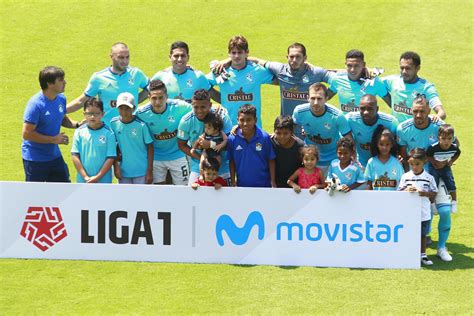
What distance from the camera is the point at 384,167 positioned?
13445 millimetres

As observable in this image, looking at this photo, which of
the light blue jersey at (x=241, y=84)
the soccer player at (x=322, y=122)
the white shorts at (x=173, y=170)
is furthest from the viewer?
the light blue jersey at (x=241, y=84)

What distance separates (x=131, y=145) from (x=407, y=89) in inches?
137

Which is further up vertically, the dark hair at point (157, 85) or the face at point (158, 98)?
the dark hair at point (157, 85)

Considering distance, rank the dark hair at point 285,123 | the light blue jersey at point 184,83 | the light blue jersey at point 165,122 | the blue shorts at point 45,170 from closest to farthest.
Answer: the dark hair at point 285,123, the light blue jersey at point 165,122, the blue shorts at point 45,170, the light blue jersey at point 184,83

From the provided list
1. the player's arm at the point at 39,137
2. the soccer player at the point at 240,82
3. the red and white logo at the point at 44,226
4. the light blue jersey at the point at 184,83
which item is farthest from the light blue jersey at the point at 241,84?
the red and white logo at the point at 44,226

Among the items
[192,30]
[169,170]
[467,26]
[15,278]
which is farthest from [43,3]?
[15,278]

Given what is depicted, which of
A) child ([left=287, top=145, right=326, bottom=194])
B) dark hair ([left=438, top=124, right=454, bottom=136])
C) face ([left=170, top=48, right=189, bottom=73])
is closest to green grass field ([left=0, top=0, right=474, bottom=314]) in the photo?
child ([left=287, top=145, right=326, bottom=194])

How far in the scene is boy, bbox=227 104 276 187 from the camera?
1338 centimetres

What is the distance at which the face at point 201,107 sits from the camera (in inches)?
532

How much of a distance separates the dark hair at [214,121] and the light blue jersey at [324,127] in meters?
1.05

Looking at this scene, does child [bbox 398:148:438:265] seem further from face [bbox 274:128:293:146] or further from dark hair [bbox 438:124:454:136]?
face [bbox 274:128:293:146]

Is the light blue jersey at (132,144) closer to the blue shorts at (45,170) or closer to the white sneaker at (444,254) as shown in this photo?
the blue shorts at (45,170)

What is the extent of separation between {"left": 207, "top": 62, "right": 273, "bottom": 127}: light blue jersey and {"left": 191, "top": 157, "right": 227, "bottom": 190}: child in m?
1.77

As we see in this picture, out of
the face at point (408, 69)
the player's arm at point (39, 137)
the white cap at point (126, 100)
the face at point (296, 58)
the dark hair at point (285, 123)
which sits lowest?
the player's arm at point (39, 137)
